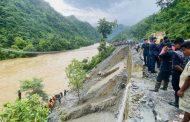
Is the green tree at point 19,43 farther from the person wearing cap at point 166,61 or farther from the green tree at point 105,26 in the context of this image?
the person wearing cap at point 166,61

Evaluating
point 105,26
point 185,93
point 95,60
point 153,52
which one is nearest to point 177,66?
point 185,93

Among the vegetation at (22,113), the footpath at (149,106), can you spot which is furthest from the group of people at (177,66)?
the vegetation at (22,113)

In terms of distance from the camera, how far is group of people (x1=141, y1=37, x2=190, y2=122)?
20.7ft

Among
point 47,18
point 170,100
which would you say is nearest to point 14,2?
point 47,18

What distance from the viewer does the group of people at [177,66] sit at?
20.7 ft

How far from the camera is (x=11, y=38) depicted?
8569 cm

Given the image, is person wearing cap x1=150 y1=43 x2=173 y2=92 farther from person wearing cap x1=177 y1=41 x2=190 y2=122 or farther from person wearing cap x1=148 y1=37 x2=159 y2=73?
person wearing cap x1=148 y1=37 x2=159 y2=73

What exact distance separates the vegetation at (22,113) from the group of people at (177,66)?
568 cm

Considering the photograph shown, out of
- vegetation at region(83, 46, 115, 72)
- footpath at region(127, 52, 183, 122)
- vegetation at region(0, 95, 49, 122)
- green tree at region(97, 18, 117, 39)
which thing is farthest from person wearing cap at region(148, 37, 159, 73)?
green tree at region(97, 18, 117, 39)

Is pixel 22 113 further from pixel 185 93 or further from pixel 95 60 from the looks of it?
pixel 95 60

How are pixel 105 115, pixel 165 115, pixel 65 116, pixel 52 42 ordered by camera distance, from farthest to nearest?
pixel 52 42
pixel 65 116
pixel 105 115
pixel 165 115

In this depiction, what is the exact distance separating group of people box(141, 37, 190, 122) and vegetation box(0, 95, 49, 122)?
224 inches

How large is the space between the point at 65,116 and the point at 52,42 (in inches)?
3058

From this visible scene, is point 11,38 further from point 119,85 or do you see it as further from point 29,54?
point 119,85
